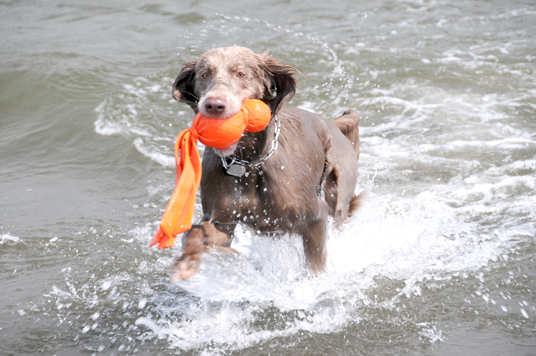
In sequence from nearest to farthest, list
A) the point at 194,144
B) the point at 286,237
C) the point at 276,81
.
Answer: the point at 194,144 < the point at 276,81 < the point at 286,237

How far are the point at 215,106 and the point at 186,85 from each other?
2.06 ft

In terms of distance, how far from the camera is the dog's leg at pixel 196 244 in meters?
3.22

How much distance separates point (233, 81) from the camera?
11.2 ft

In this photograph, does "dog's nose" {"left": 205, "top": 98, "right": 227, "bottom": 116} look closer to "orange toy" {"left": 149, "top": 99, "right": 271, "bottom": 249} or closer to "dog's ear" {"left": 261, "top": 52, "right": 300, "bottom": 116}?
"orange toy" {"left": 149, "top": 99, "right": 271, "bottom": 249}

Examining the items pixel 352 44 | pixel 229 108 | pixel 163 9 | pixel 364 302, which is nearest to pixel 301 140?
pixel 229 108

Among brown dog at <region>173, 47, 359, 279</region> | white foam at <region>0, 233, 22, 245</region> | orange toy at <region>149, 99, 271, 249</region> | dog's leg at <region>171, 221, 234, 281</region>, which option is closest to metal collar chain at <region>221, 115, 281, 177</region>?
brown dog at <region>173, 47, 359, 279</region>

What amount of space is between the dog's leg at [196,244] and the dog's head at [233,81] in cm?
80

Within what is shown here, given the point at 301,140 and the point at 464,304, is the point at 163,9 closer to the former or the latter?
the point at 301,140

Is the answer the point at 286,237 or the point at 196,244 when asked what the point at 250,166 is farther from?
the point at 286,237

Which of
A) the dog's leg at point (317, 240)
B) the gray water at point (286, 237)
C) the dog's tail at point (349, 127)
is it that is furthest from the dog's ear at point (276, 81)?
the dog's tail at point (349, 127)

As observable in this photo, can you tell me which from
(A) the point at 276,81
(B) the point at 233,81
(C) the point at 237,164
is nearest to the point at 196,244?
(C) the point at 237,164

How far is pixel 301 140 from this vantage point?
4.07 m

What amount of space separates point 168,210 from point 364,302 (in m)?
1.67

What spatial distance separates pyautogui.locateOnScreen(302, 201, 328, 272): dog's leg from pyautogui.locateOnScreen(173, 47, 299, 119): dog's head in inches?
36.8
